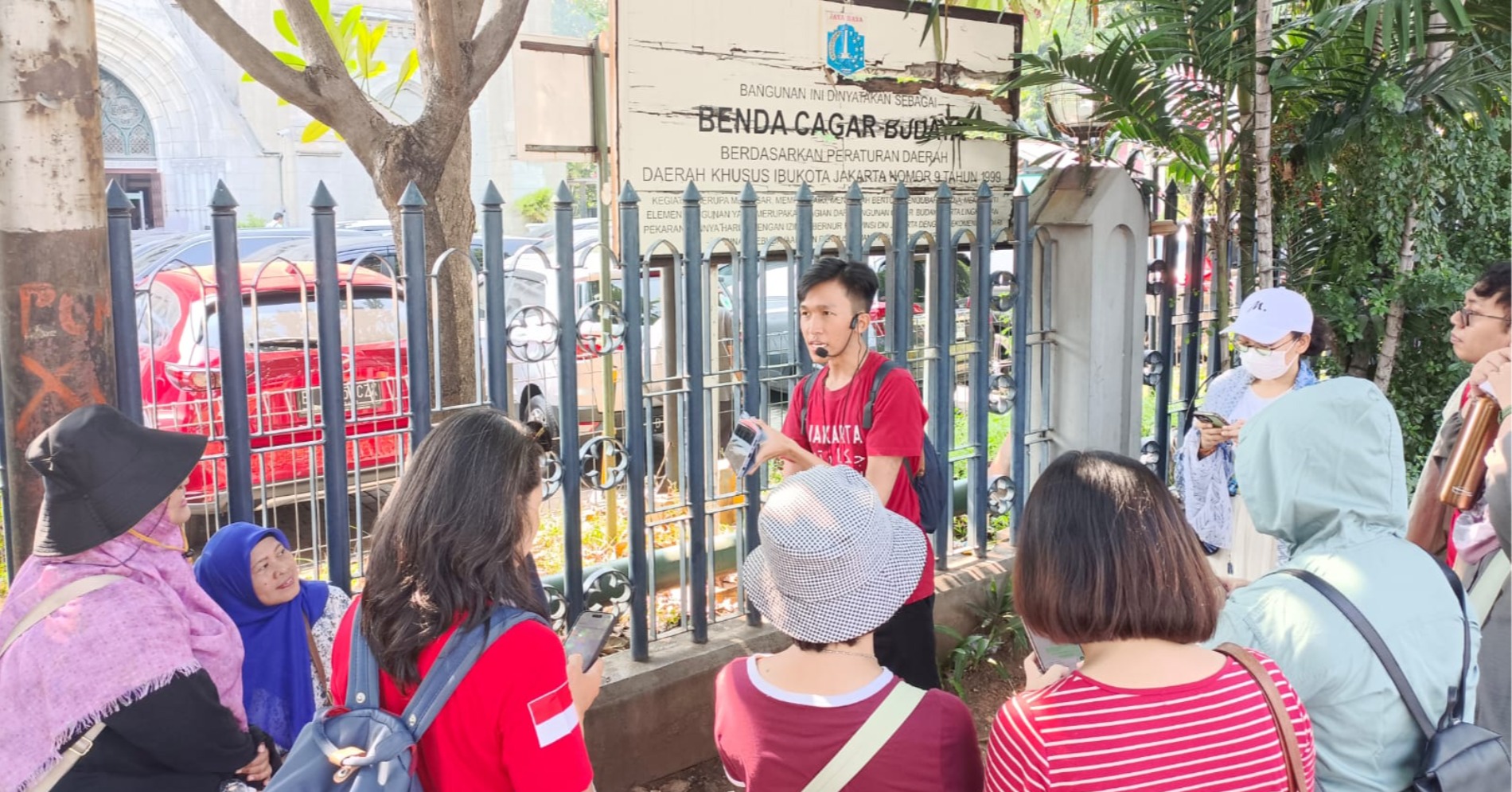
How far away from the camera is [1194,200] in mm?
5086

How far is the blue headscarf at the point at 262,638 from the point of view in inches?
94.7

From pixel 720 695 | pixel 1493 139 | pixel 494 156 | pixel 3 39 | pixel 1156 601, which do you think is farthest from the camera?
pixel 494 156

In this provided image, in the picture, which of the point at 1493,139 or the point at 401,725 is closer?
the point at 401,725

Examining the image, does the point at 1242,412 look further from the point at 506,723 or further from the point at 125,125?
the point at 125,125

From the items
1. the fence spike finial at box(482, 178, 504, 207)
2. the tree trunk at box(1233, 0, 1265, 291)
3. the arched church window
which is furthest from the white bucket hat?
the arched church window

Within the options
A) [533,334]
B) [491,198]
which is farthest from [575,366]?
[491,198]

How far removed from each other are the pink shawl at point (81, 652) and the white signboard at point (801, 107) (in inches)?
78.4

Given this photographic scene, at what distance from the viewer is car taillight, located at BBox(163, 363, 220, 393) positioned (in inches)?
115

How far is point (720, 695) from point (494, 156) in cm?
2641

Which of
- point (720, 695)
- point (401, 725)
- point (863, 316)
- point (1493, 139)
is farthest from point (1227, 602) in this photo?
point (1493, 139)

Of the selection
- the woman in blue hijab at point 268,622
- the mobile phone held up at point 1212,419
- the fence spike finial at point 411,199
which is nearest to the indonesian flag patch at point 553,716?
the woman in blue hijab at point 268,622

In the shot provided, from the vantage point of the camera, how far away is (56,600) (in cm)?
189

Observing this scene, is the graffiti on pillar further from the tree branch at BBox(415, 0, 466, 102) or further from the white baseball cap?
the white baseball cap

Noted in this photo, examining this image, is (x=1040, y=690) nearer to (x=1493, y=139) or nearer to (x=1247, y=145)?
(x=1247, y=145)
